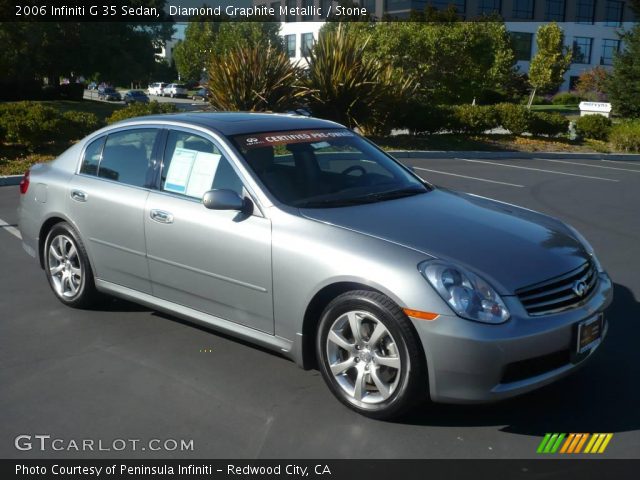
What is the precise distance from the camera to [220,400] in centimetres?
434

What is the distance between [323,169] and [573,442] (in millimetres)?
2479

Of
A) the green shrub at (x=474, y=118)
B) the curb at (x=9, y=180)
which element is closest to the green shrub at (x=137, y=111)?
the curb at (x=9, y=180)

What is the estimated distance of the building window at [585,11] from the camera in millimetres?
73625

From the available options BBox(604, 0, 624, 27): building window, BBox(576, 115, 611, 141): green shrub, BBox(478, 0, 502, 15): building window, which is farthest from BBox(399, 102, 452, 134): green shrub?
BBox(604, 0, 624, 27): building window

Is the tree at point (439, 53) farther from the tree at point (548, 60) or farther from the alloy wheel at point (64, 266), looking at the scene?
the alloy wheel at point (64, 266)

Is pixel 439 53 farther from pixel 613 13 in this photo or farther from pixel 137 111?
pixel 613 13

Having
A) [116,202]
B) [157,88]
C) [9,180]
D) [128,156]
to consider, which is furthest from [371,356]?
[157,88]

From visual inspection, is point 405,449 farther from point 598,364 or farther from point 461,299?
point 598,364

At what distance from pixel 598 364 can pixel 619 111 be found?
31935mm

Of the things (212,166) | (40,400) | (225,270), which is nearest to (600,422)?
(225,270)

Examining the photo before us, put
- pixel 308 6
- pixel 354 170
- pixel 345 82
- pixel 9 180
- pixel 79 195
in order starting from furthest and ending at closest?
pixel 308 6 → pixel 345 82 → pixel 9 180 → pixel 79 195 → pixel 354 170

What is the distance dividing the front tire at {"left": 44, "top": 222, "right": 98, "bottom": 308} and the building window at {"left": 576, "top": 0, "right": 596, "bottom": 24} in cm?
7658

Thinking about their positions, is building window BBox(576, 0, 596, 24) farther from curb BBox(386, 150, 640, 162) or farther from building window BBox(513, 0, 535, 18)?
curb BBox(386, 150, 640, 162)

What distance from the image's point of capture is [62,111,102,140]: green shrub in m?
16.2
